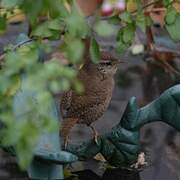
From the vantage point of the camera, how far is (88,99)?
2.47m

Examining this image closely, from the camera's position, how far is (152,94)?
3.18m

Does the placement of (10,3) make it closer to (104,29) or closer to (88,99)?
(104,29)

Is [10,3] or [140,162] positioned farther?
[140,162]

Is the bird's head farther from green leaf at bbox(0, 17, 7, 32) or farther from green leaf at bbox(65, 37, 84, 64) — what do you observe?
green leaf at bbox(65, 37, 84, 64)

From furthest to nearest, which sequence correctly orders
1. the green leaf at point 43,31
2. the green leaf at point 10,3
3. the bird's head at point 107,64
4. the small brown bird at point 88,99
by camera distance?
the bird's head at point 107,64 → the small brown bird at point 88,99 → the green leaf at point 43,31 → the green leaf at point 10,3

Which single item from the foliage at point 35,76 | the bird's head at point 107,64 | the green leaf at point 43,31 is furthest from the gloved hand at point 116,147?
the foliage at point 35,76

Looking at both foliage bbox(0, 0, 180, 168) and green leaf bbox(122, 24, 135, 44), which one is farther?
green leaf bbox(122, 24, 135, 44)

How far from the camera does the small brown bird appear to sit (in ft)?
8.01

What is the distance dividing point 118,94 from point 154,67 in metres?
0.38

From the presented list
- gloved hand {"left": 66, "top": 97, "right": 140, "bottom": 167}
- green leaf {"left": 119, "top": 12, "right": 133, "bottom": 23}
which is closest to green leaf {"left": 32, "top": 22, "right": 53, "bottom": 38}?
green leaf {"left": 119, "top": 12, "right": 133, "bottom": 23}

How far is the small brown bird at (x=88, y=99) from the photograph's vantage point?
96.1 inches

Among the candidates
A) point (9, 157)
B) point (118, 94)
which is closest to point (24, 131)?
point (9, 157)

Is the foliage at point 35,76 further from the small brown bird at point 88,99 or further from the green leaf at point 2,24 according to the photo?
the small brown bird at point 88,99

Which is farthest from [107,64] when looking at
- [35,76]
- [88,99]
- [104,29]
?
[35,76]
